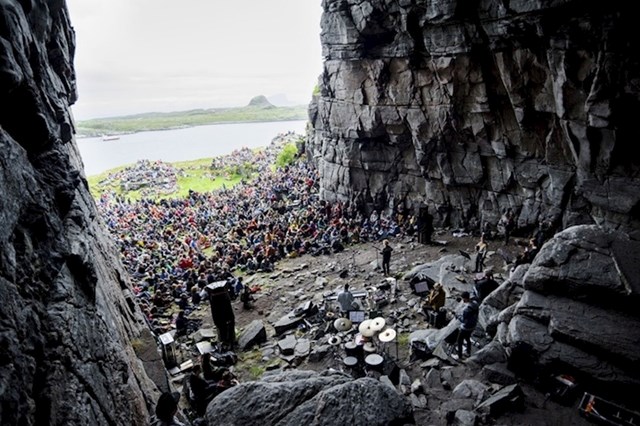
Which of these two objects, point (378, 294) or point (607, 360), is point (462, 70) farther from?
point (607, 360)

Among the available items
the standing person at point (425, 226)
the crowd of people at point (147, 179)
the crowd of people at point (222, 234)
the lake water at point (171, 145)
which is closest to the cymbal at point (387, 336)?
the crowd of people at point (222, 234)

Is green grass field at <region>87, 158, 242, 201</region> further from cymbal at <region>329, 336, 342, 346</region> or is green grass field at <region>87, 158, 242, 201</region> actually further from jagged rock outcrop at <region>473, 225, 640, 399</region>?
jagged rock outcrop at <region>473, 225, 640, 399</region>

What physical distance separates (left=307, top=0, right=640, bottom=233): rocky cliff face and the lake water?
62.2 m

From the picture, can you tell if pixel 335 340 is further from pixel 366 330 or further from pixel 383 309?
pixel 383 309

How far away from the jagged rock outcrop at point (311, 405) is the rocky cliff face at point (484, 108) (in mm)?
16572

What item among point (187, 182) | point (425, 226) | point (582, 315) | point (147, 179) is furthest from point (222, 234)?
point (147, 179)

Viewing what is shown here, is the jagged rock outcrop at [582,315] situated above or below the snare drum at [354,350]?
above

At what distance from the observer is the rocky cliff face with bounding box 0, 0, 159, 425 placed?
593cm

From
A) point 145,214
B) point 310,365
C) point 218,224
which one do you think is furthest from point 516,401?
point 145,214

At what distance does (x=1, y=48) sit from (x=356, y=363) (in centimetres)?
1243

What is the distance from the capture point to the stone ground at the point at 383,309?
11.2 meters

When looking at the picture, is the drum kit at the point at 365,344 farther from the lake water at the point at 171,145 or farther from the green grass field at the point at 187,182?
the lake water at the point at 171,145

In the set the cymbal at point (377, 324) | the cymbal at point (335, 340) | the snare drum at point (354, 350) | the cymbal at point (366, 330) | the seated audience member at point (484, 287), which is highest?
the seated audience member at point (484, 287)

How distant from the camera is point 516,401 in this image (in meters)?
10.8
